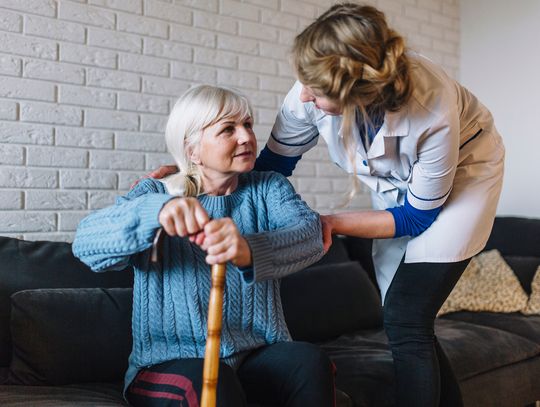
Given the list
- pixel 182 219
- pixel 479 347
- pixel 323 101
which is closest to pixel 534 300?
pixel 479 347

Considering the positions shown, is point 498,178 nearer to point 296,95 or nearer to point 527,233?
point 296,95

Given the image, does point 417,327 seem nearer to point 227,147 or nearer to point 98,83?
point 227,147

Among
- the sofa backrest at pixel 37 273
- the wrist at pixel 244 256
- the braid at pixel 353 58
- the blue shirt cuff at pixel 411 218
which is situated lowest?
the sofa backrest at pixel 37 273

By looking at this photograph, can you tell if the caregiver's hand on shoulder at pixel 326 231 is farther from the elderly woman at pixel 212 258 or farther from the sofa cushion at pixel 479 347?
the sofa cushion at pixel 479 347

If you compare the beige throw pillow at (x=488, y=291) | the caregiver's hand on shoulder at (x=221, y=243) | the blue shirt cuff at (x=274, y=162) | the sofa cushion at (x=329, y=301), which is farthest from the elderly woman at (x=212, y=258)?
the beige throw pillow at (x=488, y=291)

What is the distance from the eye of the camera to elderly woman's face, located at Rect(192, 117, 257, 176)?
5.41ft

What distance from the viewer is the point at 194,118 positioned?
5.44 feet

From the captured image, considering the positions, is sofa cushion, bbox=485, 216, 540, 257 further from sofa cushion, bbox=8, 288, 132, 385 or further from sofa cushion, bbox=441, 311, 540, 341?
sofa cushion, bbox=8, 288, 132, 385

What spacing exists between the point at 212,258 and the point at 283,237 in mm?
216

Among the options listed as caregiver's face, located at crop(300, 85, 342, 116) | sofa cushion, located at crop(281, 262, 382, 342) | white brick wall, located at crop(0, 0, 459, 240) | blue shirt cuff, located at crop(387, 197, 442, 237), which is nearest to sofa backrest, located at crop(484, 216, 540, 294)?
sofa cushion, located at crop(281, 262, 382, 342)

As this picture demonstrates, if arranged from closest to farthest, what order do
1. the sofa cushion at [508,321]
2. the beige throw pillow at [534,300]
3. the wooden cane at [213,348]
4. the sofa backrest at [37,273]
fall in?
the wooden cane at [213,348] < the sofa backrest at [37,273] < the sofa cushion at [508,321] < the beige throw pillow at [534,300]

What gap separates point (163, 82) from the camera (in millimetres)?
2729

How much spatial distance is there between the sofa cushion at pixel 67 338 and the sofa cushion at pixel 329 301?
739 mm

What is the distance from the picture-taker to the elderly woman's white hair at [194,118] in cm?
165
